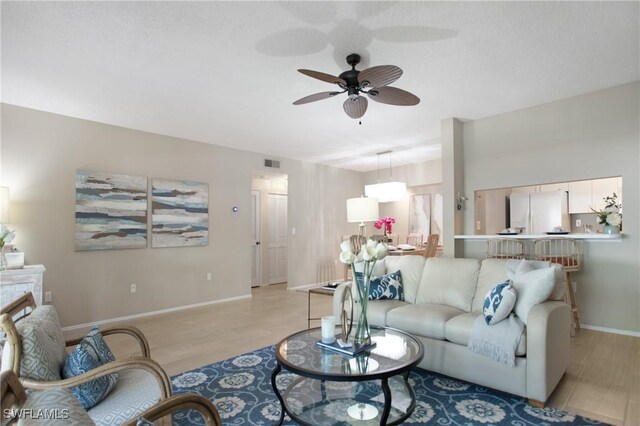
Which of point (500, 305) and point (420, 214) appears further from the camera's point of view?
point (420, 214)

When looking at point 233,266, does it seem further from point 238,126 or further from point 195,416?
point 195,416

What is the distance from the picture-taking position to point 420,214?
776cm

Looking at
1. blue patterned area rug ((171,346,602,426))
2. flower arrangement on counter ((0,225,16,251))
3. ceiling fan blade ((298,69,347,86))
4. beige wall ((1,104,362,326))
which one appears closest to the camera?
blue patterned area rug ((171,346,602,426))

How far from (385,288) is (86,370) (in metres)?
2.59

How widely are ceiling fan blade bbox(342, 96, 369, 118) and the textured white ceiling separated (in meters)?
0.36

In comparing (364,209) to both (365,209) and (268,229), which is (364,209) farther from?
(268,229)

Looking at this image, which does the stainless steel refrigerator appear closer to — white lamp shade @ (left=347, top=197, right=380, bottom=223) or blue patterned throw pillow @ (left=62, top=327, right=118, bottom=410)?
white lamp shade @ (left=347, top=197, right=380, bottom=223)

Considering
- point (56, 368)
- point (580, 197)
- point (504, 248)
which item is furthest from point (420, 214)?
point (56, 368)

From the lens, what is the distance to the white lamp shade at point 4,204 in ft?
11.7

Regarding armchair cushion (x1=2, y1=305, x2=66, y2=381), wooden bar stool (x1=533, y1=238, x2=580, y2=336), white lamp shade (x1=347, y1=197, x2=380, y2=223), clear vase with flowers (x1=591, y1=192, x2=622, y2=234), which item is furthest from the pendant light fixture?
armchair cushion (x1=2, y1=305, x2=66, y2=381)

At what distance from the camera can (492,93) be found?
3.79 m

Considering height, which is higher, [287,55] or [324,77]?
[287,55]

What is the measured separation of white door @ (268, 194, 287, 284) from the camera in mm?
7602

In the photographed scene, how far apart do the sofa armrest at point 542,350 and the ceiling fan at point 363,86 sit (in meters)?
1.83
